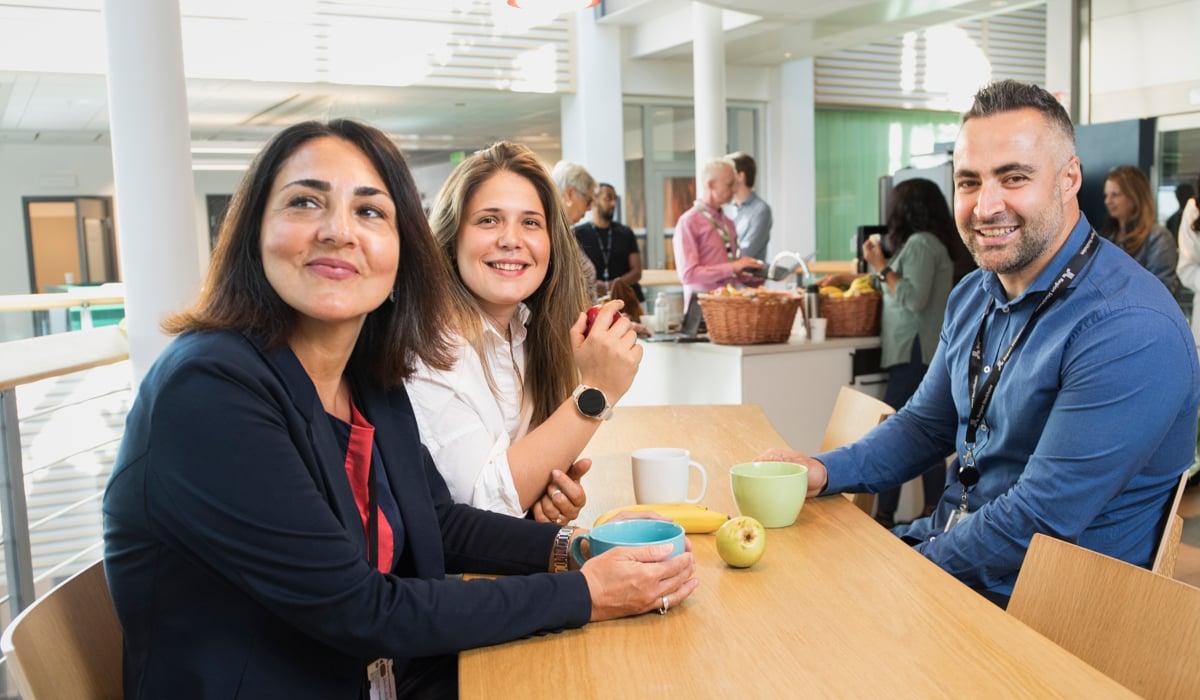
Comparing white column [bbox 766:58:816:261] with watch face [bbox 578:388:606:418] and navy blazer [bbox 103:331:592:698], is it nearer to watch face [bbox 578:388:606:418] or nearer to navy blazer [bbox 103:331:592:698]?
watch face [bbox 578:388:606:418]

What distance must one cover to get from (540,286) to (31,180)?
615 inches

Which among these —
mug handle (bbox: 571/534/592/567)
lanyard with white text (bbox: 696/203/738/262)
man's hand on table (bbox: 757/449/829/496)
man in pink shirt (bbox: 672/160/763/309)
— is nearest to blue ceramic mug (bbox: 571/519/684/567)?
mug handle (bbox: 571/534/592/567)

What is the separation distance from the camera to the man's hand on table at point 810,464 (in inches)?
74.7

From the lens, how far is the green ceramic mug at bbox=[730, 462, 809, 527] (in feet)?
5.45

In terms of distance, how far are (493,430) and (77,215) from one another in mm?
15824

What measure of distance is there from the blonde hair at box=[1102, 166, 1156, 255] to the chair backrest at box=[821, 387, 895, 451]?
3746mm

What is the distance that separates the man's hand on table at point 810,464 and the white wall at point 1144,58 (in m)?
7.21

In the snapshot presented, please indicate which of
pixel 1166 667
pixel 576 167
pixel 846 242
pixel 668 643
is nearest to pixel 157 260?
pixel 576 167

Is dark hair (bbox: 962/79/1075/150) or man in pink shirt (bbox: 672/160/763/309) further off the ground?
dark hair (bbox: 962/79/1075/150)

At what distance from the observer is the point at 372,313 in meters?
1.59

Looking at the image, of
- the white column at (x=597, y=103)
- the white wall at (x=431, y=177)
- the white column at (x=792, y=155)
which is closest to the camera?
the white column at (x=597, y=103)

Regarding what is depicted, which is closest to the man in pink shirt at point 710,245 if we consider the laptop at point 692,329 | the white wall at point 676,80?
the laptop at point 692,329

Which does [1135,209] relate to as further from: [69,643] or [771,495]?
[69,643]

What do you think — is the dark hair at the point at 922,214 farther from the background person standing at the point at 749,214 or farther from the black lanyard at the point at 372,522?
the black lanyard at the point at 372,522
